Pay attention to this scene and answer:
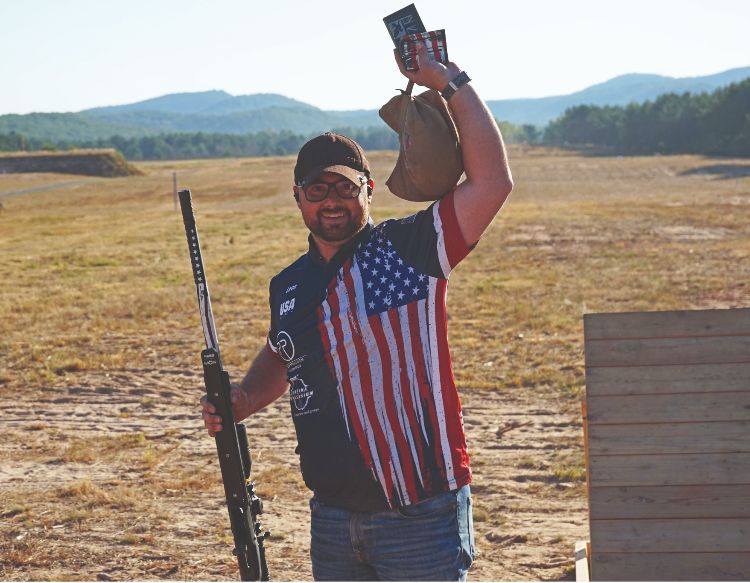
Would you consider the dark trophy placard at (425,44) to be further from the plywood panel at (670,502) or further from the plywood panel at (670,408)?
the plywood panel at (670,502)

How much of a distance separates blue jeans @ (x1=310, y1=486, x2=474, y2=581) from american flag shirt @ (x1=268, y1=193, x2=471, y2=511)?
4cm

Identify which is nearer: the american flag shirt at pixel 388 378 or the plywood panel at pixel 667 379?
the american flag shirt at pixel 388 378

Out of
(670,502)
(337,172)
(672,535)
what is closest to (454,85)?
(337,172)

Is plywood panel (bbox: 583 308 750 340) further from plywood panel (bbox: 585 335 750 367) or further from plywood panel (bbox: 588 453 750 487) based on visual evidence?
plywood panel (bbox: 588 453 750 487)

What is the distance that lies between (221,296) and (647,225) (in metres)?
14.6

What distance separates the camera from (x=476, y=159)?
114 inches

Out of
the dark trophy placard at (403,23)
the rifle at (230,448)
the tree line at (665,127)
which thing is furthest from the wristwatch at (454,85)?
the tree line at (665,127)

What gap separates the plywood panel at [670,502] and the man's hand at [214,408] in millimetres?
1763

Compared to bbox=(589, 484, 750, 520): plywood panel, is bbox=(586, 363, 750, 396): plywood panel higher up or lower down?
higher up

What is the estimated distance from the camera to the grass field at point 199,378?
6410 millimetres

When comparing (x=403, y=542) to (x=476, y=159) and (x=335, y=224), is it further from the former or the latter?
(x=476, y=159)

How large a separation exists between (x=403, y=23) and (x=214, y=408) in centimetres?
140

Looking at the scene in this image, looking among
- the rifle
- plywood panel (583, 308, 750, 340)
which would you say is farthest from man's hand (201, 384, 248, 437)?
plywood panel (583, 308, 750, 340)

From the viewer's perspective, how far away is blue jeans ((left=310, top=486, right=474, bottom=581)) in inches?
112
